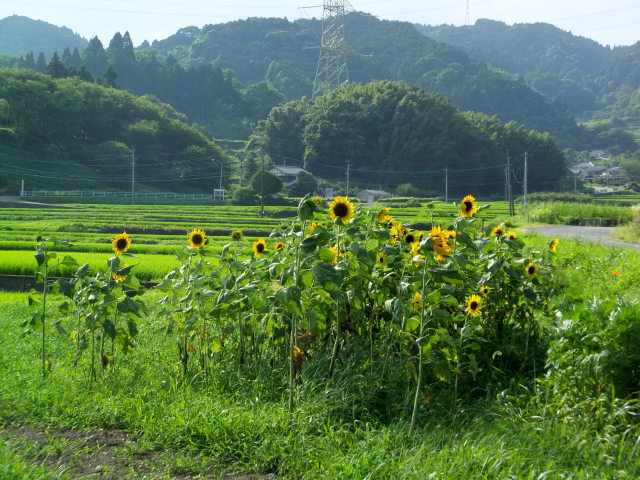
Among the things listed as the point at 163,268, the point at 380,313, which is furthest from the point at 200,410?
the point at 163,268

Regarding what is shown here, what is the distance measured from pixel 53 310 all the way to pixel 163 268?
198 inches

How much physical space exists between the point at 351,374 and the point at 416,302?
72 centimetres

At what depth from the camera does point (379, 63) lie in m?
153

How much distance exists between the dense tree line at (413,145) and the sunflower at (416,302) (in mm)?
59062

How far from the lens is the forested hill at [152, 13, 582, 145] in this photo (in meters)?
121

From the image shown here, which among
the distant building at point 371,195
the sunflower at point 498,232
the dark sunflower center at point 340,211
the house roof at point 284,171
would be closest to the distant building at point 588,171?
the distant building at point 371,195

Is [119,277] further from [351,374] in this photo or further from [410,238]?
[410,238]

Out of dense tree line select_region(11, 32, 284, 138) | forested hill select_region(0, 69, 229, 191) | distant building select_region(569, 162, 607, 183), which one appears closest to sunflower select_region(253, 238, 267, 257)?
forested hill select_region(0, 69, 229, 191)

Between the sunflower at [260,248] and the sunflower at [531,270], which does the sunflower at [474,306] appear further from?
the sunflower at [260,248]

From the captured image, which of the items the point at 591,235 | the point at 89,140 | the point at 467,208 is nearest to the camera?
the point at 467,208

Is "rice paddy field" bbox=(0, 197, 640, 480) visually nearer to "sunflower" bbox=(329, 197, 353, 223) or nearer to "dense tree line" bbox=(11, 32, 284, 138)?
"sunflower" bbox=(329, 197, 353, 223)

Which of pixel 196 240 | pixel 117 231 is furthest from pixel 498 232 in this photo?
pixel 117 231

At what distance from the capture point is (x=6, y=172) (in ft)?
150

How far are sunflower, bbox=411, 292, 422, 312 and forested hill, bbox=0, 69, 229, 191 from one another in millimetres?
48352
